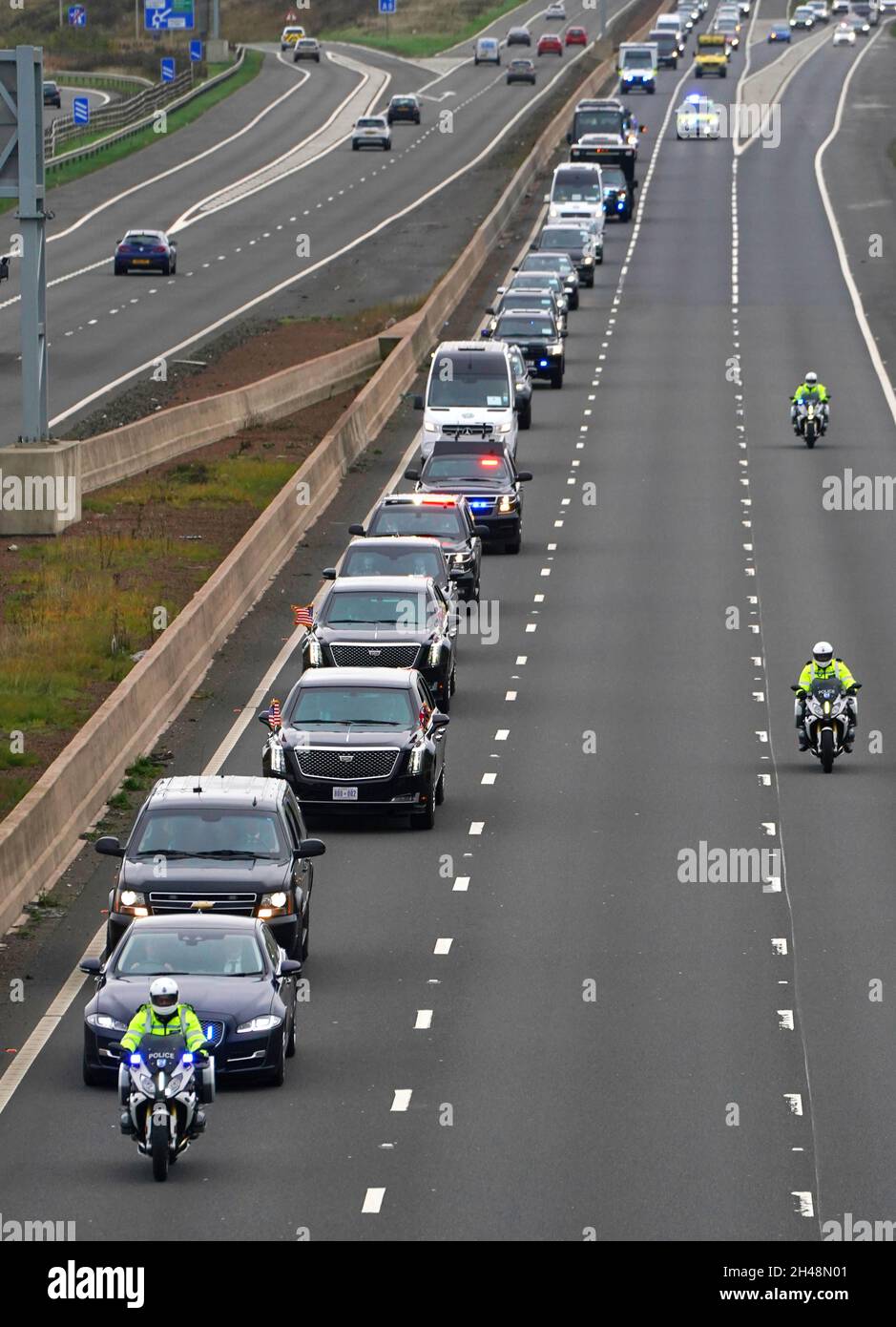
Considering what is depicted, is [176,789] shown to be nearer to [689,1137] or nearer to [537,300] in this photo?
[689,1137]

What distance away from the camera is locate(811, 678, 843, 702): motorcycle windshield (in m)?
29.5

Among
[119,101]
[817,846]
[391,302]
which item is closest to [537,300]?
[391,302]

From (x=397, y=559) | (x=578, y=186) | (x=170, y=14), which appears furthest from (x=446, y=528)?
(x=170, y=14)

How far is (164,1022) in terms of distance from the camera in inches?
677

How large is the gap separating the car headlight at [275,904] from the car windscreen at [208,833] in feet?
1.55

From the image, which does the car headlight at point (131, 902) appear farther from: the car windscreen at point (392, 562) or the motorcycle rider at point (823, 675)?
the car windscreen at point (392, 562)

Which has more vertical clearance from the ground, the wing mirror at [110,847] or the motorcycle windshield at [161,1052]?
the motorcycle windshield at [161,1052]

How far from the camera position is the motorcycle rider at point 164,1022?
1712cm

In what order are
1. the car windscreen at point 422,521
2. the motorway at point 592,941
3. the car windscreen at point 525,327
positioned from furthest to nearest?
the car windscreen at point 525,327, the car windscreen at point 422,521, the motorway at point 592,941

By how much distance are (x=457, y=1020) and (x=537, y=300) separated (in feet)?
149

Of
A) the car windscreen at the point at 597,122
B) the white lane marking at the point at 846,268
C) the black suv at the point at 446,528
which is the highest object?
the black suv at the point at 446,528

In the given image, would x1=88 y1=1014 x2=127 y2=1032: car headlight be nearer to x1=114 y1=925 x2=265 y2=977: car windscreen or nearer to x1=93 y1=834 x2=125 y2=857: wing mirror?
x1=114 y1=925 x2=265 y2=977: car windscreen

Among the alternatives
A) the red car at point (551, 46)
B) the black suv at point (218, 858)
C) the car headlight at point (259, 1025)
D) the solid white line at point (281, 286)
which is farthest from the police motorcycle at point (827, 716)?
the red car at point (551, 46)

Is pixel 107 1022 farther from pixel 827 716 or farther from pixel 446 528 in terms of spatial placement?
pixel 446 528
